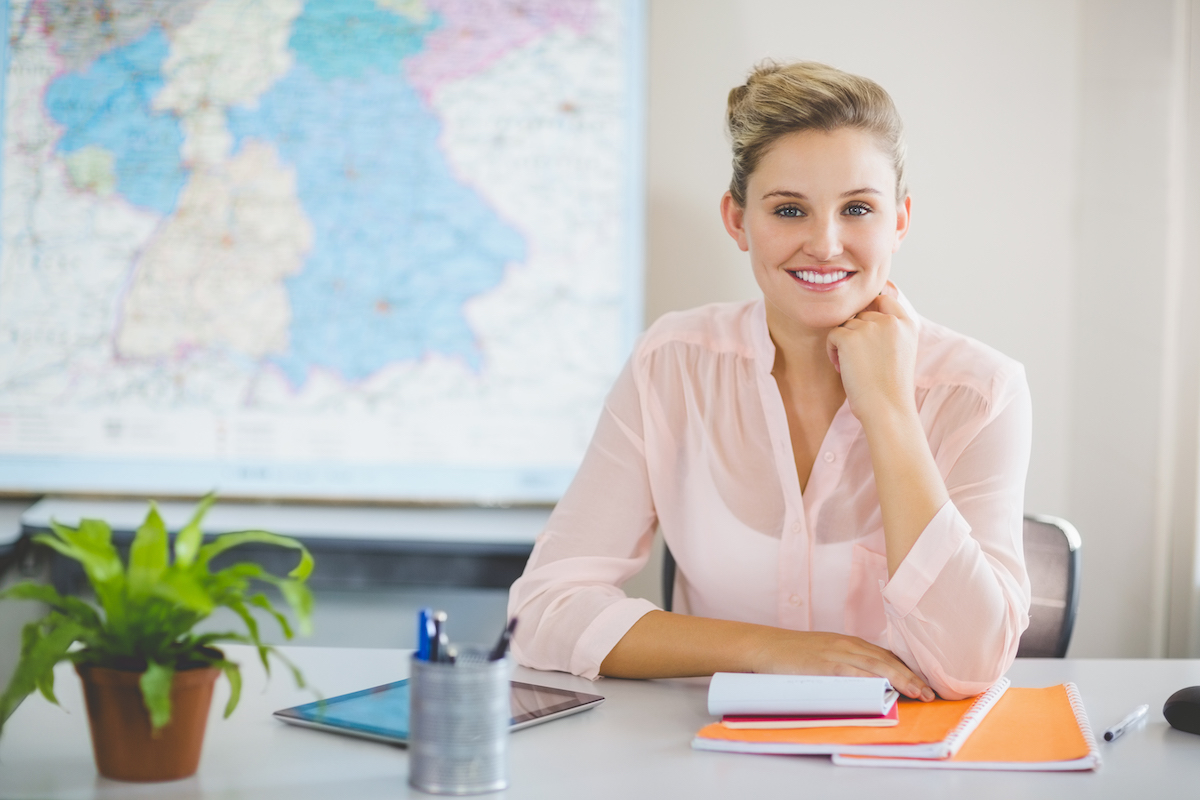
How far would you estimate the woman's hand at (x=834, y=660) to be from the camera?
112cm

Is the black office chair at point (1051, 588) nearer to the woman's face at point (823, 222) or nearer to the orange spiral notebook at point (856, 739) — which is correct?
the woman's face at point (823, 222)

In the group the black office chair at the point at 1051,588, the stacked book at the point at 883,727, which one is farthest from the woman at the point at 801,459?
the black office chair at the point at 1051,588

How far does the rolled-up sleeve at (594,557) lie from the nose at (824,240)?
1.10 ft

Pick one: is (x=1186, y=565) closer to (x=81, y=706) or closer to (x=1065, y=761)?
(x=1065, y=761)

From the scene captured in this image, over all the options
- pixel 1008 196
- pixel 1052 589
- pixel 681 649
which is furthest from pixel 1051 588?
pixel 1008 196

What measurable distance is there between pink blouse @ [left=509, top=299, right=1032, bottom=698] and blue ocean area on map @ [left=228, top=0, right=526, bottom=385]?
0.78 meters

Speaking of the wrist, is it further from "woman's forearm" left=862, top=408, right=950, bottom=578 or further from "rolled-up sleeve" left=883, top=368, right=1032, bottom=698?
"rolled-up sleeve" left=883, top=368, right=1032, bottom=698

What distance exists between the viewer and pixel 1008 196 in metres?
2.27

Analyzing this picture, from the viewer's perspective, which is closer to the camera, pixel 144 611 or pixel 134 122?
pixel 144 611

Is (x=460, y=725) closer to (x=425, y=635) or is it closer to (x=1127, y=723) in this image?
(x=425, y=635)

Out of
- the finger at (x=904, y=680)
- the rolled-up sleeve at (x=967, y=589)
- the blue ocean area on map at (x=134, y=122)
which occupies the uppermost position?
the blue ocean area on map at (x=134, y=122)

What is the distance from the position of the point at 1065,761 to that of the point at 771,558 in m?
0.59

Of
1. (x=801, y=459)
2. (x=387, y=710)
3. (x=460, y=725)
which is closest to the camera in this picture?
(x=460, y=725)

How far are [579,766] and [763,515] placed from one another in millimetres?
649
